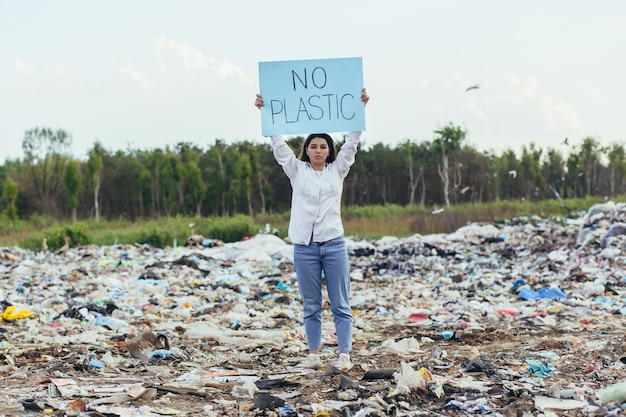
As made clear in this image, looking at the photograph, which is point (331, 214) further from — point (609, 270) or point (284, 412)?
point (609, 270)

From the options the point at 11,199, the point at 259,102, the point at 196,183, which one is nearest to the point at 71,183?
the point at 11,199

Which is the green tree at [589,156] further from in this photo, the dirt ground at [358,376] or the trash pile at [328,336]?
the dirt ground at [358,376]

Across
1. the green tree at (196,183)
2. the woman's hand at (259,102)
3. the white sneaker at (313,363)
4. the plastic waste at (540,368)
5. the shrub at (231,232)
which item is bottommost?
the plastic waste at (540,368)

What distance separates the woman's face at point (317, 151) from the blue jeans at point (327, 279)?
43cm

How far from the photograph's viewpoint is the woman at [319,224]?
359 cm

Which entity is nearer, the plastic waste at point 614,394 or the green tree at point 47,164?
the plastic waste at point 614,394

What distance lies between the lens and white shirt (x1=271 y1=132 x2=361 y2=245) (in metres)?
3.58

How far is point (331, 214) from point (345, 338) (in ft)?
2.28

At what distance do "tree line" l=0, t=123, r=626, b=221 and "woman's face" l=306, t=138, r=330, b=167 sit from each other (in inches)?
1022

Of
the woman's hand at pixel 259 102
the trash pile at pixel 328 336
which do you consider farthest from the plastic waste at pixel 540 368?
the woman's hand at pixel 259 102

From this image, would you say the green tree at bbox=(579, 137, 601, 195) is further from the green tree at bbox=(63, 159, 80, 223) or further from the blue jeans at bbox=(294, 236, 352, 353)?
the blue jeans at bbox=(294, 236, 352, 353)

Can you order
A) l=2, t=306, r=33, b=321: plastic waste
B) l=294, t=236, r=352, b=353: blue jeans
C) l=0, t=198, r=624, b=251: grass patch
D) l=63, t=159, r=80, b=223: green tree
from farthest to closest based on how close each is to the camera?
l=63, t=159, r=80, b=223: green tree, l=0, t=198, r=624, b=251: grass patch, l=2, t=306, r=33, b=321: plastic waste, l=294, t=236, r=352, b=353: blue jeans

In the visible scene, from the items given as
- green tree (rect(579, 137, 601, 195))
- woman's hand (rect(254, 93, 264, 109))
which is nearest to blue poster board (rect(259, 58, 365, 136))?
woman's hand (rect(254, 93, 264, 109))

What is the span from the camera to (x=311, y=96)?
3777 mm
